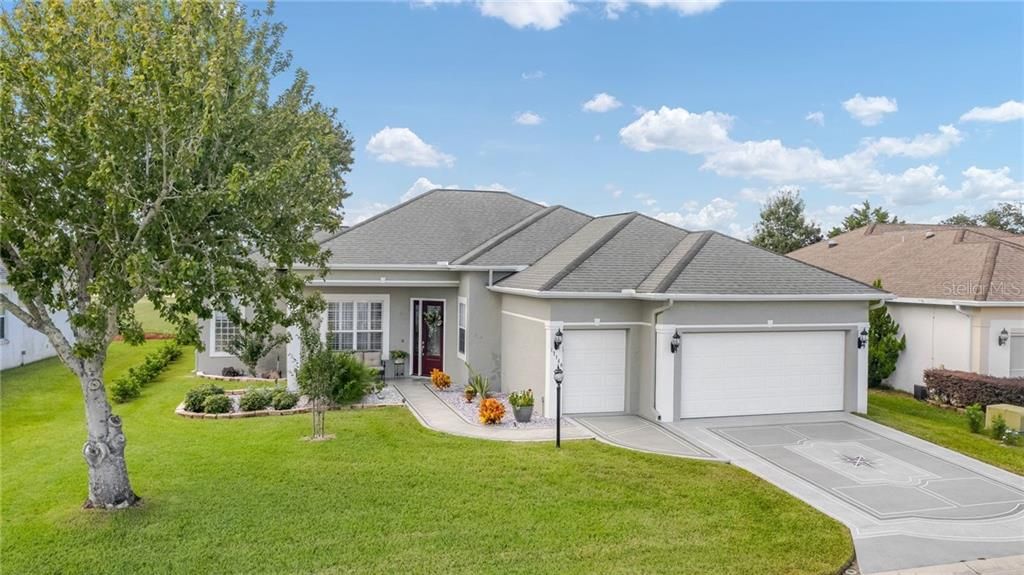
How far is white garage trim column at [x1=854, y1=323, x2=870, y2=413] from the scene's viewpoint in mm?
14000

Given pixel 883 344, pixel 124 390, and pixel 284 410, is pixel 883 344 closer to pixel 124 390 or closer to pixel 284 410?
pixel 284 410

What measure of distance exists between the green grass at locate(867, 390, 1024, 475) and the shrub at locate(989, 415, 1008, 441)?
7.5 inches

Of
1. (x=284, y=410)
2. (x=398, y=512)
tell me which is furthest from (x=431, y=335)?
(x=398, y=512)

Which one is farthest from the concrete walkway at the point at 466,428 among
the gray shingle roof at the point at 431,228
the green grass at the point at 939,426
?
the green grass at the point at 939,426

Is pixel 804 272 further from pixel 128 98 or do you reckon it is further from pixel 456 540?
pixel 128 98

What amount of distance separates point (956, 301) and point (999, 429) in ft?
15.4

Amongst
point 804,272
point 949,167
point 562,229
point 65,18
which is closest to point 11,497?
point 65,18

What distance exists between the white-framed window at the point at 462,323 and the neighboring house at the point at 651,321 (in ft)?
0.19

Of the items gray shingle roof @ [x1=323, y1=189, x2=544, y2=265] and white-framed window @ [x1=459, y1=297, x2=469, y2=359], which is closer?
white-framed window @ [x1=459, y1=297, x2=469, y2=359]

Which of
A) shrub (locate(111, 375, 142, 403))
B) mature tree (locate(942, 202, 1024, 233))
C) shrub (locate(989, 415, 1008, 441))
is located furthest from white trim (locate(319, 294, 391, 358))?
mature tree (locate(942, 202, 1024, 233))

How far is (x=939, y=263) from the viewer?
19094mm

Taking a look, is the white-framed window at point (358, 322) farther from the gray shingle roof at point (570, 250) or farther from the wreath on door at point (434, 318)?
the gray shingle roof at point (570, 250)

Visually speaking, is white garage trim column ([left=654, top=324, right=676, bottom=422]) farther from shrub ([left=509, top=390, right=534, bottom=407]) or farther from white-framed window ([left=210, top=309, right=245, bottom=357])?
white-framed window ([left=210, top=309, right=245, bottom=357])

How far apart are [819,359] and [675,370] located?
154 inches
